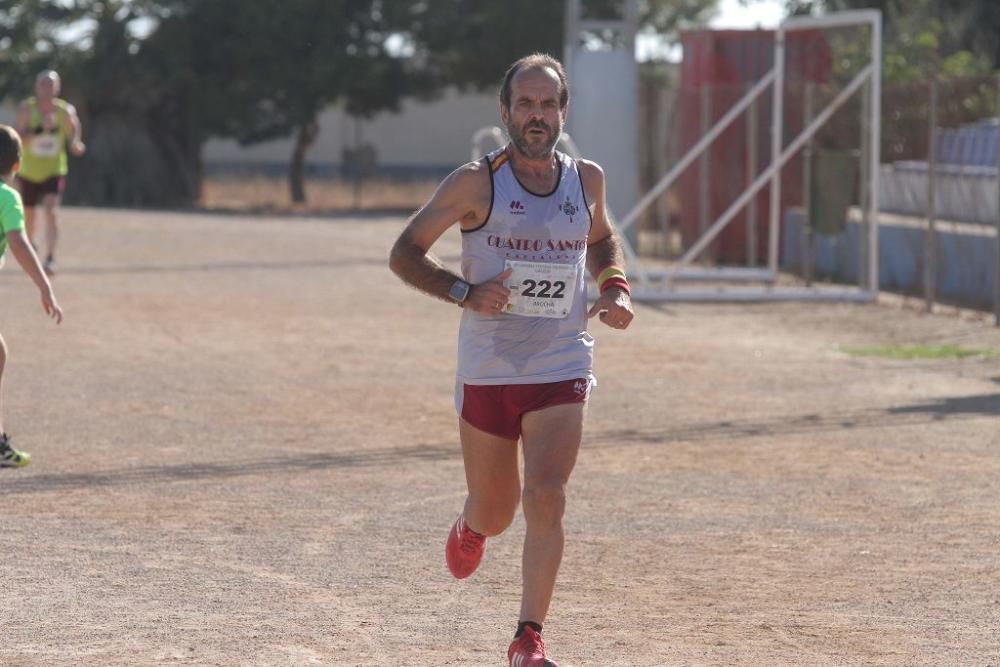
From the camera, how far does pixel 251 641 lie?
5902 millimetres

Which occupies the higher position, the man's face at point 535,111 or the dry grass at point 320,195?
the man's face at point 535,111

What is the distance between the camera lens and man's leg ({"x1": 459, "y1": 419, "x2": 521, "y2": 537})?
587 centimetres

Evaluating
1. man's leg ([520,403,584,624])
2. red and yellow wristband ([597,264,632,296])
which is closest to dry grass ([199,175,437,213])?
red and yellow wristband ([597,264,632,296])

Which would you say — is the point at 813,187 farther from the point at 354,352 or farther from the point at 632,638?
the point at 632,638

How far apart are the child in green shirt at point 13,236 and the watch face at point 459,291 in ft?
13.0

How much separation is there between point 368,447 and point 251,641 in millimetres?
4223

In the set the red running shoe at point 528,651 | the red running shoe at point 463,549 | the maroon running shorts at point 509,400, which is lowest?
the red running shoe at point 528,651

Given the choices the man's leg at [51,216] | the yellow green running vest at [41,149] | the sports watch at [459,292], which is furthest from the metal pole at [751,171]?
the sports watch at [459,292]

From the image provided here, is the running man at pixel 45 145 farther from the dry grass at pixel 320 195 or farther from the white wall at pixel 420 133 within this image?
the white wall at pixel 420 133

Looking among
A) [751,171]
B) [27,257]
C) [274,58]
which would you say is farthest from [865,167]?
[274,58]

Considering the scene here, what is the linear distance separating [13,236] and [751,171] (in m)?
15.9

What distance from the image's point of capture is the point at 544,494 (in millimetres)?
5609

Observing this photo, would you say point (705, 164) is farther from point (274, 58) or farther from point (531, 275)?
point (274, 58)

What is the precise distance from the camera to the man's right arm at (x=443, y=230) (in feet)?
18.4
